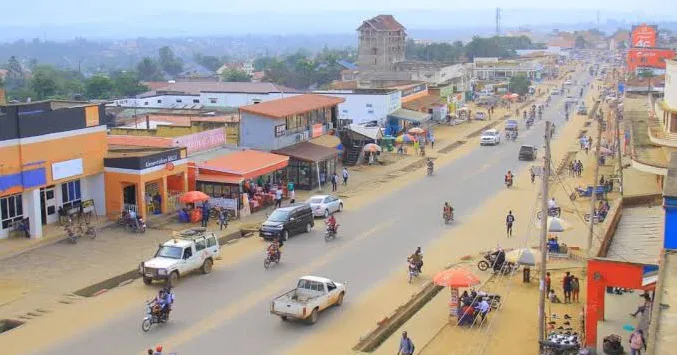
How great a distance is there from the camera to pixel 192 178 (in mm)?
36438

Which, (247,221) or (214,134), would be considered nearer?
(247,221)

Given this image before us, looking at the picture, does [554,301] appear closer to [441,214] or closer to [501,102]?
[441,214]

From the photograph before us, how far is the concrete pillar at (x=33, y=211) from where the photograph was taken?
29109mm

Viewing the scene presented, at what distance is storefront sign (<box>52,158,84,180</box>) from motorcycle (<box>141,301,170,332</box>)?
37.1ft

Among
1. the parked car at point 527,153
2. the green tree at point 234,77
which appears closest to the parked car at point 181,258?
the parked car at point 527,153

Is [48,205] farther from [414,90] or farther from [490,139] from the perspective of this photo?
[414,90]

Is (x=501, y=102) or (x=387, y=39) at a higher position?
(x=387, y=39)

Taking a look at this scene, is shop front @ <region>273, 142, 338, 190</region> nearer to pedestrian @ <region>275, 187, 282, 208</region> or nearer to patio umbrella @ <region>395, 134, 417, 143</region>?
pedestrian @ <region>275, 187, 282, 208</region>

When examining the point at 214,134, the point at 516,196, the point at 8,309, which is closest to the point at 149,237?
Answer: the point at 8,309

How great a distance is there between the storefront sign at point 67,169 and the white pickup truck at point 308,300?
1290 centimetres

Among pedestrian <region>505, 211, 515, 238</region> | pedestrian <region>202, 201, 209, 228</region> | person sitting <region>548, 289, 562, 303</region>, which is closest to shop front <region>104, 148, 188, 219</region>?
pedestrian <region>202, 201, 209, 228</region>

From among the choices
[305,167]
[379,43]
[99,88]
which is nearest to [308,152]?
[305,167]

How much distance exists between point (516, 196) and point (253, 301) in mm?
22544

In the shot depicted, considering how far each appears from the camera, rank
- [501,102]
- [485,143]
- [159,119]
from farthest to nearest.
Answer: [501,102]
[485,143]
[159,119]
